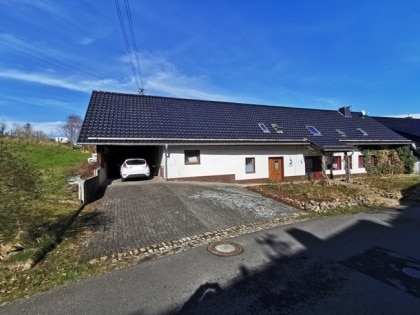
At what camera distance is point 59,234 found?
23.6ft

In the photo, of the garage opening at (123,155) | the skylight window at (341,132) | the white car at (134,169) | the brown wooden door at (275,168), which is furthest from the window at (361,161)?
the white car at (134,169)

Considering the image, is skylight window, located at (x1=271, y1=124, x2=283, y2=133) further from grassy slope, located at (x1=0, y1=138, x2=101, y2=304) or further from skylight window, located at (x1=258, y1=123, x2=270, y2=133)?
grassy slope, located at (x1=0, y1=138, x2=101, y2=304)

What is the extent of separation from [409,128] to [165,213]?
3420 centimetres

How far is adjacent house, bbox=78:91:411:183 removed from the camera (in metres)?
16.2

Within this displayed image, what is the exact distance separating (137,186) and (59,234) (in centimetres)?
693

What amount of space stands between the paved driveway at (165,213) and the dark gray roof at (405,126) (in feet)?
82.3

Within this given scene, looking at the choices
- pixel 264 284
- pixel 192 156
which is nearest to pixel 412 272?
pixel 264 284

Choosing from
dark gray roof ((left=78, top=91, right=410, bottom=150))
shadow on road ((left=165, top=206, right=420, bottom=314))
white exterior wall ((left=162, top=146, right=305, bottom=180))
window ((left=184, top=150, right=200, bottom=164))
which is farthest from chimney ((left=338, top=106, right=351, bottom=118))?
shadow on road ((left=165, top=206, right=420, bottom=314))

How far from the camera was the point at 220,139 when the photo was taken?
Answer: 1739 centimetres

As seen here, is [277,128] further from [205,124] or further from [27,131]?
[27,131]

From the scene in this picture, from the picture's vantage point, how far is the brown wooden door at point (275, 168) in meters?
19.3

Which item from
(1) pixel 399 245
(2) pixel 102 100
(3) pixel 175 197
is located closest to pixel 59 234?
(3) pixel 175 197

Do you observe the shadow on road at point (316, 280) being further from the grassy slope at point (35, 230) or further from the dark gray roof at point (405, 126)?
the dark gray roof at point (405, 126)

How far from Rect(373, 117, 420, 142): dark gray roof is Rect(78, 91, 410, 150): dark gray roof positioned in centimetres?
504
